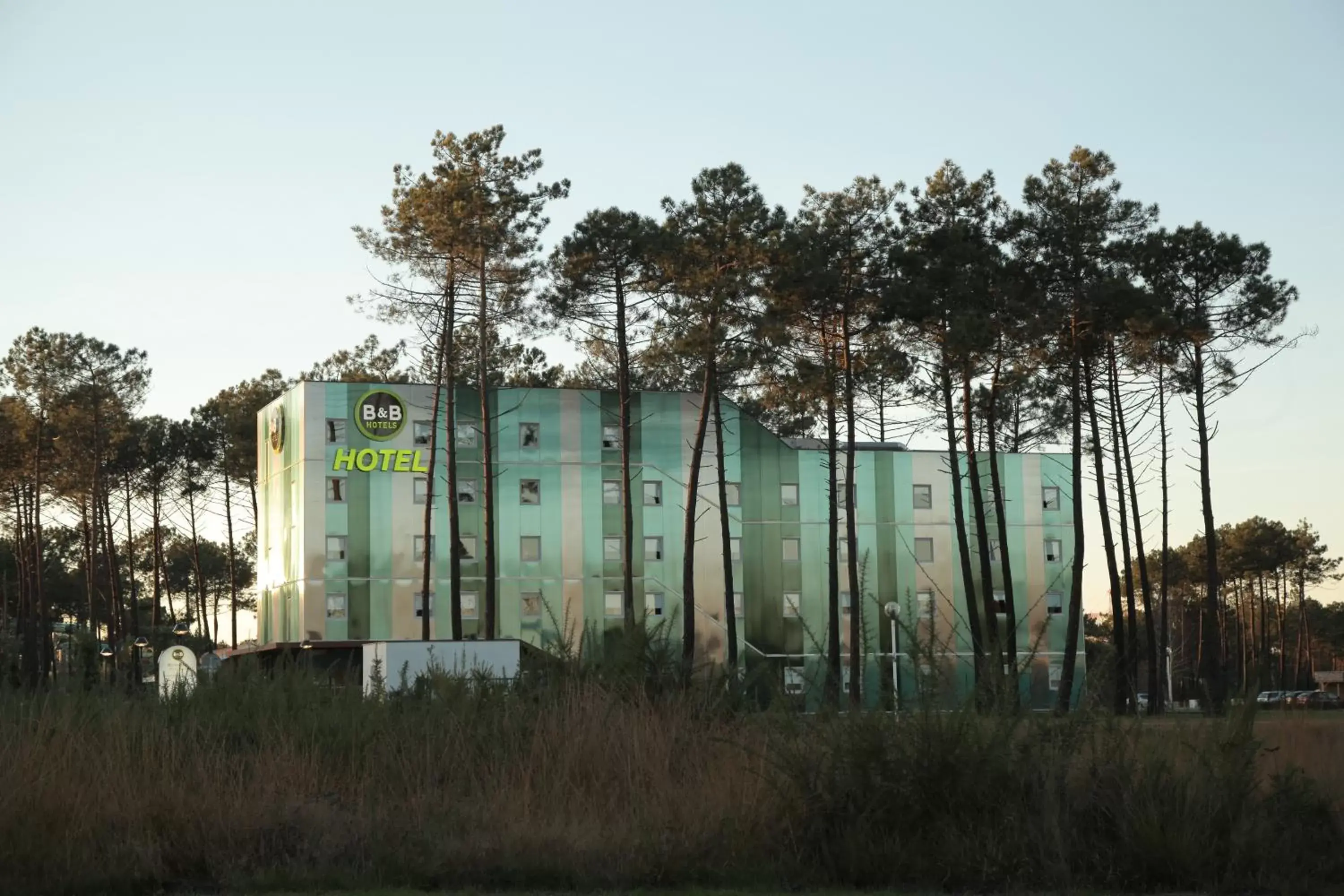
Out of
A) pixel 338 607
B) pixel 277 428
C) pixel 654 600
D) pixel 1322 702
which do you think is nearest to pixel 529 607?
pixel 654 600

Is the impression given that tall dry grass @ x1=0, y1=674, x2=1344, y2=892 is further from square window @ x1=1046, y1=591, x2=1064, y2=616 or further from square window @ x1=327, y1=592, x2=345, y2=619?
square window @ x1=1046, y1=591, x2=1064, y2=616

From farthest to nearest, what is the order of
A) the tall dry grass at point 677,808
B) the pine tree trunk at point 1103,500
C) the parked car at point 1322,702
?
the pine tree trunk at point 1103,500
the parked car at point 1322,702
the tall dry grass at point 677,808

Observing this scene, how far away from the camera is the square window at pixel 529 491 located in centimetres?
5662

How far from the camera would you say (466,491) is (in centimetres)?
5688

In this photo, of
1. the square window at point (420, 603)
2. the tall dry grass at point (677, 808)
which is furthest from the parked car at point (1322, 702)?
the square window at point (420, 603)

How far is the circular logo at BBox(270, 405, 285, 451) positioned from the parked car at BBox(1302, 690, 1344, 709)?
125 ft

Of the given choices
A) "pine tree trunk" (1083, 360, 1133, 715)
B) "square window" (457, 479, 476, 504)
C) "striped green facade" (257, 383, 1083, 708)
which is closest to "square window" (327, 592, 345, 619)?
"striped green facade" (257, 383, 1083, 708)

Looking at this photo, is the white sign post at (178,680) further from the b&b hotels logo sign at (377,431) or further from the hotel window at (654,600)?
the hotel window at (654,600)

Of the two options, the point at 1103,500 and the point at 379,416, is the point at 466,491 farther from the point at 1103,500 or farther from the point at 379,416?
the point at 1103,500

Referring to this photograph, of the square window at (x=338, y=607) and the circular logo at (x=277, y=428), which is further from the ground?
the circular logo at (x=277, y=428)

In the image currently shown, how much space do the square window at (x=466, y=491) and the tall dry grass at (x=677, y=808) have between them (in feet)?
146

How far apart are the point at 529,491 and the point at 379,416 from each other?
251 inches

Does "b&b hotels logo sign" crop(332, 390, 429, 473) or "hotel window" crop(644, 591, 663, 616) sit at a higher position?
"b&b hotels logo sign" crop(332, 390, 429, 473)

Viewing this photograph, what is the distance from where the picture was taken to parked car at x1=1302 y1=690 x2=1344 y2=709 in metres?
13.5
